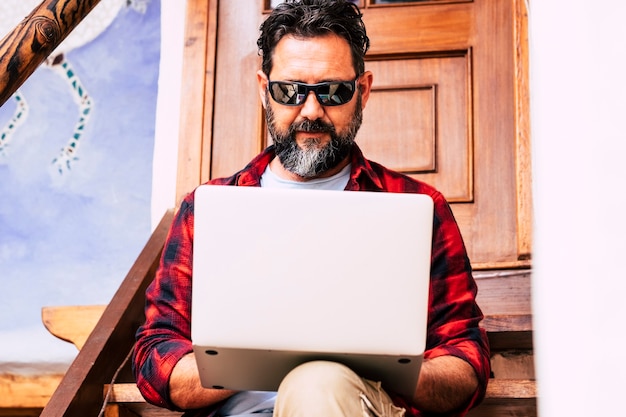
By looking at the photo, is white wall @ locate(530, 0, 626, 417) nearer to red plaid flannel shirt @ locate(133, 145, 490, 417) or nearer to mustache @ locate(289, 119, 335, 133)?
red plaid flannel shirt @ locate(133, 145, 490, 417)

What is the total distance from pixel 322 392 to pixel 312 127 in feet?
2.74

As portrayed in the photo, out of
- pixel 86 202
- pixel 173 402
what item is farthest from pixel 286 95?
pixel 86 202

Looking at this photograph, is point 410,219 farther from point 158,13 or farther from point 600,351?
point 158,13

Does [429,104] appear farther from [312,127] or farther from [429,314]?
[429,314]

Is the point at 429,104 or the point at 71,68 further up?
the point at 71,68

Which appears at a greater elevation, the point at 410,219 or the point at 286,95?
the point at 286,95

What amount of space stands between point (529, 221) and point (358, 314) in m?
1.44

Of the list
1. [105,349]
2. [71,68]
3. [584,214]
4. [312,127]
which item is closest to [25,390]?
[105,349]

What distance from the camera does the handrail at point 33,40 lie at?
1.75 m

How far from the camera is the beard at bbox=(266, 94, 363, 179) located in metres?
1.93

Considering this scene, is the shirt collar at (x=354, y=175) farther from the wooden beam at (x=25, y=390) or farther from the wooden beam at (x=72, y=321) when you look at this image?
the wooden beam at (x=25, y=390)

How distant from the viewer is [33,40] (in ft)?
5.98

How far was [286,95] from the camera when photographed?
191cm

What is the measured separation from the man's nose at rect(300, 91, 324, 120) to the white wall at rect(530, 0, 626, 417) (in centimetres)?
143
